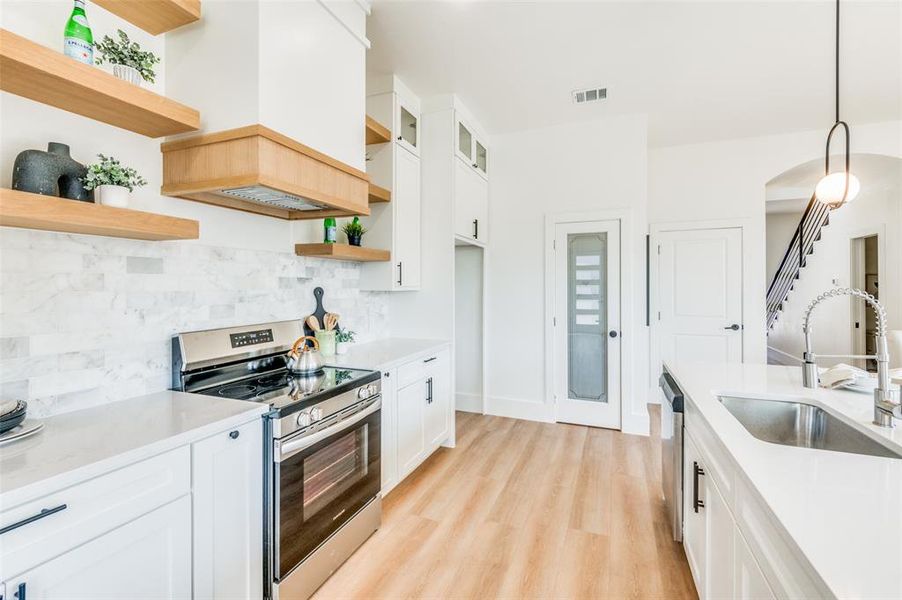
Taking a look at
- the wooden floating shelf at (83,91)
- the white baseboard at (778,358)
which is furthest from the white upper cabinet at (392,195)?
the white baseboard at (778,358)

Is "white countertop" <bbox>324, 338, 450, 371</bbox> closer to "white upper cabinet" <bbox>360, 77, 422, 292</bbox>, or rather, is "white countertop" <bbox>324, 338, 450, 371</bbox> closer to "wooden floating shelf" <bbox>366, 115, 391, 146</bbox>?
"white upper cabinet" <bbox>360, 77, 422, 292</bbox>

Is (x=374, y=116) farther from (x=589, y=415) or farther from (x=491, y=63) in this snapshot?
(x=589, y=415)

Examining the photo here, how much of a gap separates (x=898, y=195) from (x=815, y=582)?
19.0 ft

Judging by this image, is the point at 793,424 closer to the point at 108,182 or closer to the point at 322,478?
the point at 322,478

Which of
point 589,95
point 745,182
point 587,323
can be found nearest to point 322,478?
point 587,323

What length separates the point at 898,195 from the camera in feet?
14.5

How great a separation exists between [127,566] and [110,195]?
122 cm

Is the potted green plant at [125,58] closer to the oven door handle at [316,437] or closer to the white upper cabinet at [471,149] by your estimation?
the oven door handle at [316,437]

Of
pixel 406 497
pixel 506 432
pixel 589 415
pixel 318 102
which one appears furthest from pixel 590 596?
pixel 318 102

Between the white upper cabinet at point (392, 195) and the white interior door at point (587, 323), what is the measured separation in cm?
171

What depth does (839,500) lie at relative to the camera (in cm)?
93

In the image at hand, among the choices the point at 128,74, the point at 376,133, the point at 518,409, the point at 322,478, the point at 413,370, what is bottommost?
the point at 518,409

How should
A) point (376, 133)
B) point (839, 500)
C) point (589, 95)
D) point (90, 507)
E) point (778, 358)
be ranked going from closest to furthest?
point (839, 500), point (90, 507), point (376, 133), point (589, 95), point (778, 358)

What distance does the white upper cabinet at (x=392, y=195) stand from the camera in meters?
3.14
